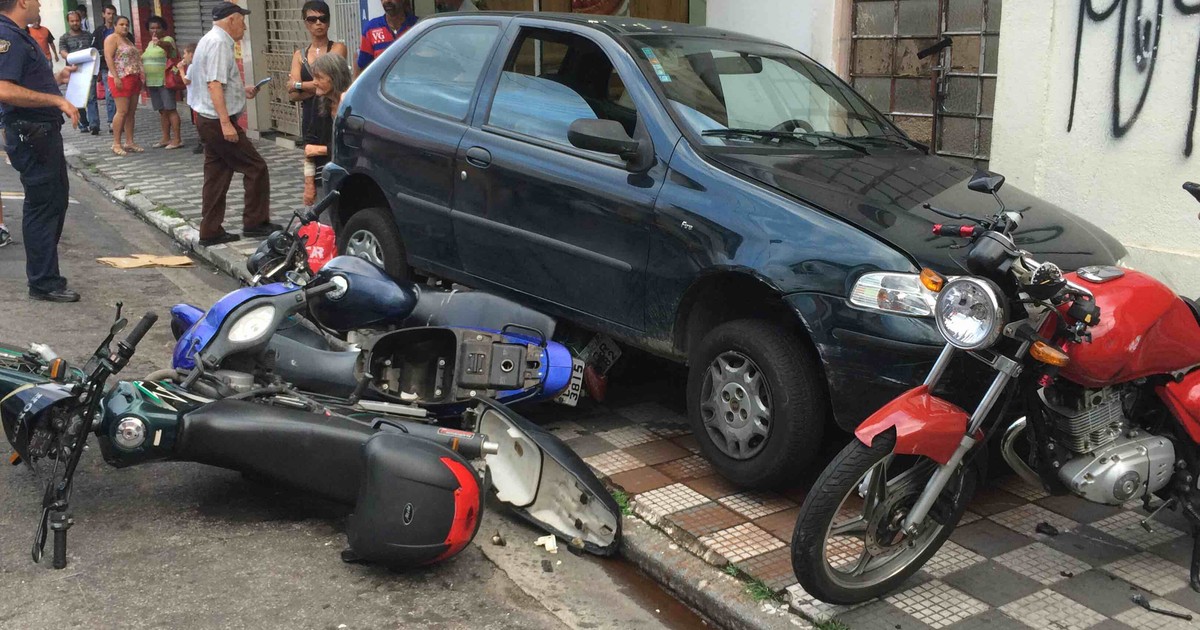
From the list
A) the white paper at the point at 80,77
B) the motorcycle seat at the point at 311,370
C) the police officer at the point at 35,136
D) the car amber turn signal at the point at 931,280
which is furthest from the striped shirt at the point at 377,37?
the car amber turn signal at the point at 931,280

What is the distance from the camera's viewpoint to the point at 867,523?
3494 mm

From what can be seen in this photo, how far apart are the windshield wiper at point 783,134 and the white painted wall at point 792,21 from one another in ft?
12.2

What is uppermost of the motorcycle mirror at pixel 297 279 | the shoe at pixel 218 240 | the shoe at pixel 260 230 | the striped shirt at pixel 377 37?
the striped shirt at pixel 377 37

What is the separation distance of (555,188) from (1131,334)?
97.2 inches

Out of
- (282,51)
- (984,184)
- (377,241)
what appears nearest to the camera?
(984,184)

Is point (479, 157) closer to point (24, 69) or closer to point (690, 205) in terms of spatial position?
point (690, 205)

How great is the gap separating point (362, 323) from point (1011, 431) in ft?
9.46

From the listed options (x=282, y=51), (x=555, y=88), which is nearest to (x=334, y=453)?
(x=555, y=88)

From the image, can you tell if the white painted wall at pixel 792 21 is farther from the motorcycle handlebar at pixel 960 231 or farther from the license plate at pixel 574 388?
the motorcycle handlebar at pixel 960 231

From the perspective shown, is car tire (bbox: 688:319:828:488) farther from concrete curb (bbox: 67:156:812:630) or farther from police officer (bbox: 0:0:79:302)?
police officer (bbox: 0:0:79:302)

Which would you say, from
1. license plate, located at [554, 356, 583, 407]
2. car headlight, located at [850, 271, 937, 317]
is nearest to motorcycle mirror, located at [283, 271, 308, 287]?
license plate, located at [554, 356, 583, 407]

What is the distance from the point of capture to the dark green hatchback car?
398cm

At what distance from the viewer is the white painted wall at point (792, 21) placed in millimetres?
8648

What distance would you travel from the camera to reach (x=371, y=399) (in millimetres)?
4746
